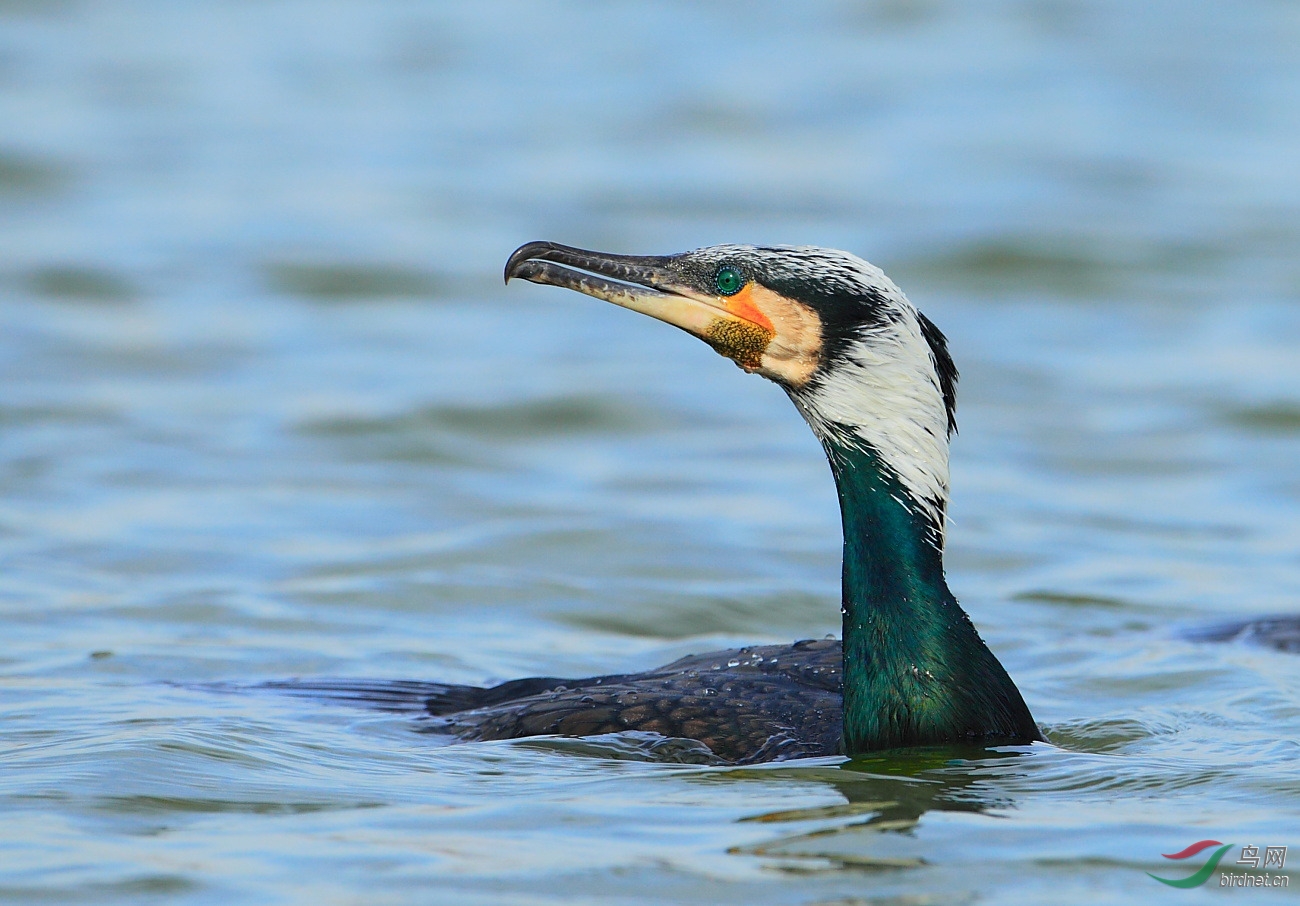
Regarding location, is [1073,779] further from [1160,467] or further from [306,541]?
[1160,467]

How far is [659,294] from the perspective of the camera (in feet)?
18.8

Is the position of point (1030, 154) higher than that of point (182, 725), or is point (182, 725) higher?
point (1030, 154)

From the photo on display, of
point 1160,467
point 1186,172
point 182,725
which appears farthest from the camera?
point 1186,172

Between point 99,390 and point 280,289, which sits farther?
point 280,289

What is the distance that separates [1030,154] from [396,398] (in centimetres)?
933

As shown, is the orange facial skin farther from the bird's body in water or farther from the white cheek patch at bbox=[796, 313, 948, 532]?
the white cheek patch at bbox=[796, 313, 948, 532]

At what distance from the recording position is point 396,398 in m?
13.0

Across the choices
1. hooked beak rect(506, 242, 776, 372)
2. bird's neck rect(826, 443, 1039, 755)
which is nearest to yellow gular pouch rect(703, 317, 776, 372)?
hooked beak rect(506, 242, 776, 372)

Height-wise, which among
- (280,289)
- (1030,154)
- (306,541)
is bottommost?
(306,541)

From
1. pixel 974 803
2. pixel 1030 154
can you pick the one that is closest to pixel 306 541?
pixel 974 803

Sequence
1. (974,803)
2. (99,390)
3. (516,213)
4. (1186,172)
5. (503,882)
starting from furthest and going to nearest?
(1186,172) → (516,213) → (99,390) → (974,803) → (503,882)

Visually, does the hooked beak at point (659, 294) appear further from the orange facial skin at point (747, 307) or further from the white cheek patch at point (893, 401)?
the white cheek patch at point (893, 401)

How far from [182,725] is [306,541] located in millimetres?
3650

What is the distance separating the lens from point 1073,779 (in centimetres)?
570
